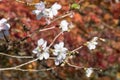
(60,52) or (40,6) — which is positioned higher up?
(40,6)

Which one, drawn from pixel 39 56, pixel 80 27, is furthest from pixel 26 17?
pixel 39 56

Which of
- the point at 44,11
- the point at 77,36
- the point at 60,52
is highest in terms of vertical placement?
the point at 77,36

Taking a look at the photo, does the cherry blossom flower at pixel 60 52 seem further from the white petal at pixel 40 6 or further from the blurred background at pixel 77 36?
the blurred background at pixel 77 36

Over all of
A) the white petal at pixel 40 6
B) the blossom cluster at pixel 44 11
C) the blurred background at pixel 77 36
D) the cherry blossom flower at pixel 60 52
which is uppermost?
the blurred background at pixel 77 36

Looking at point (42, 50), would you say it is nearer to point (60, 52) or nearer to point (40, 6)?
point (60, 52)

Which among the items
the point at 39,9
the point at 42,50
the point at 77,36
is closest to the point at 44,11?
the point at 39,9

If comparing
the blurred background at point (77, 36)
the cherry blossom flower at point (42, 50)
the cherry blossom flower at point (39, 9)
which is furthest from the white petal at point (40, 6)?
the blurred background at point (77, 36)

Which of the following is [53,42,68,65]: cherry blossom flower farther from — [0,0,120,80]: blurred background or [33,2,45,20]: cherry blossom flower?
[0,0,120,80]: blurred background

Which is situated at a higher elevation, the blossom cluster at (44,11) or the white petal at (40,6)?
the white petal at (40,6)

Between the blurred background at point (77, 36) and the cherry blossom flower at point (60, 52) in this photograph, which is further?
the blurred background at point (77, 36)

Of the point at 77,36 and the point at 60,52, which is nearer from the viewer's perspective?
the point at 60,52

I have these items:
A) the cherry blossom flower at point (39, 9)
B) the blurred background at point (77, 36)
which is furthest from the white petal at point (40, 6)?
the blurred background at point (77, 36)

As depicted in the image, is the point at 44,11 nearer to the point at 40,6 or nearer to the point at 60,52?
the point at 40,6
